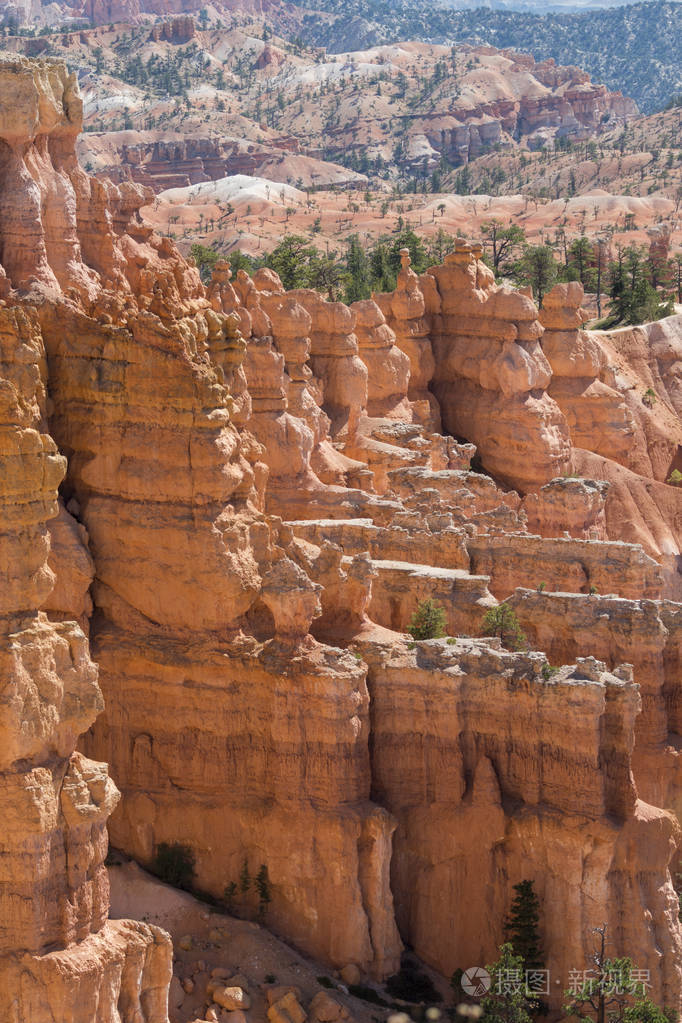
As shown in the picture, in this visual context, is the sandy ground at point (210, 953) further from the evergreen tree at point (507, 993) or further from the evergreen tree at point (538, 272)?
the evergreen tree at point (538, 272)

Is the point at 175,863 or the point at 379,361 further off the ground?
the point at 379,361

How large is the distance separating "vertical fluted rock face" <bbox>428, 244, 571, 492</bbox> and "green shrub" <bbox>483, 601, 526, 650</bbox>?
2447cm

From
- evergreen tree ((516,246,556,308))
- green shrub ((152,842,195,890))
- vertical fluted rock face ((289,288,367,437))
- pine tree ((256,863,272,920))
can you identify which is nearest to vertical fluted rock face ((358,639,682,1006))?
pine tree ((256,863,272,920))

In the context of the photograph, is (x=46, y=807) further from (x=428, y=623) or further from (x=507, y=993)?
(x=428, y=623)

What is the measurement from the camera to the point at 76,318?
3198 centimetres

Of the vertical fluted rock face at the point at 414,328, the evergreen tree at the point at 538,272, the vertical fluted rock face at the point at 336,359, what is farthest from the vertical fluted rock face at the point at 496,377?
the evergreen tree at the point at 538,272

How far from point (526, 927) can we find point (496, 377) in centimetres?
3228

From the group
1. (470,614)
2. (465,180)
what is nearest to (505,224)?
(465,180)

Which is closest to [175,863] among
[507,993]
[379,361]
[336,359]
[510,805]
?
[510,805]

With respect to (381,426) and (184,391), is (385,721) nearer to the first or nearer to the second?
(184,391)

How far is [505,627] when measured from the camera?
121ft

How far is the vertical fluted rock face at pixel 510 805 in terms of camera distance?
3222cm

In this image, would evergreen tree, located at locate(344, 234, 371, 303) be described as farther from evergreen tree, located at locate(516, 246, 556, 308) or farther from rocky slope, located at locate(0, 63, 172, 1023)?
rocky slope, located at locate(0, 63, 172, 1023)

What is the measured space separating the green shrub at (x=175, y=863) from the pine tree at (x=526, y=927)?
6.18 meters
